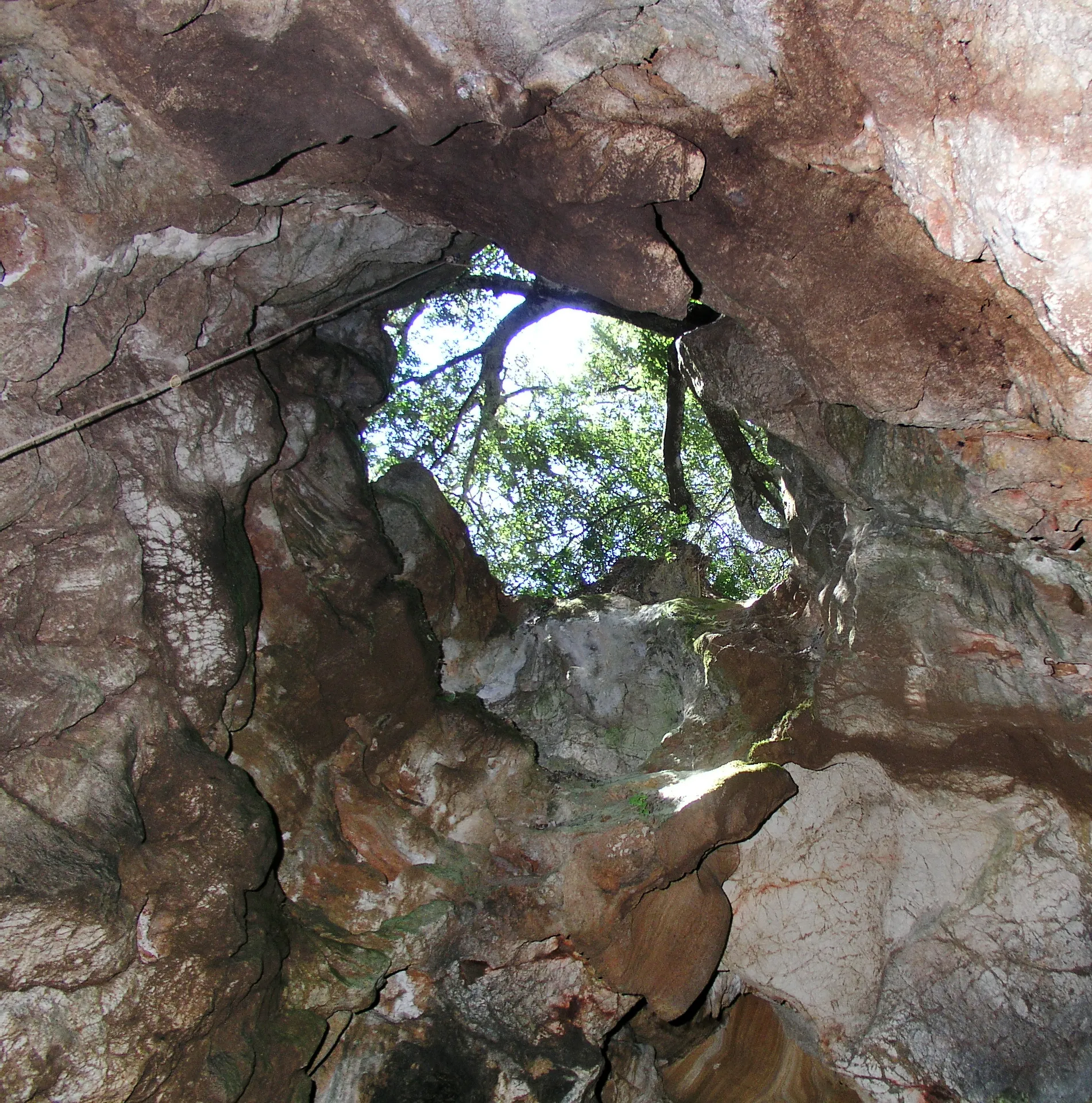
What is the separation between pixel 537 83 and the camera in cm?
330

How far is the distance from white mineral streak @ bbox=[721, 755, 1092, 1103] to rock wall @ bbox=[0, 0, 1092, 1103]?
3cm

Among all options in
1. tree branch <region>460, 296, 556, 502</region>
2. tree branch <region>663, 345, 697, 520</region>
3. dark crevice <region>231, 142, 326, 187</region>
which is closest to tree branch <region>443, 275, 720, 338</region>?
tree branch <region>460, 296, 556, 502</region>

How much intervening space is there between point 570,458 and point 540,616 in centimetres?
433

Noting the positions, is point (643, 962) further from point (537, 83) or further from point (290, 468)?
point (537, 83)

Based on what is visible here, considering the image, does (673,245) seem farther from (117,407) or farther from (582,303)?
(582,303)

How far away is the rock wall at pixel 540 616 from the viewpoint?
3172 mm

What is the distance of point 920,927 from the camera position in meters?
5.96

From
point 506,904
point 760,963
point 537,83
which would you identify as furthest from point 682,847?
point 537,83

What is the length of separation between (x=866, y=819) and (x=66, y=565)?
226 inches

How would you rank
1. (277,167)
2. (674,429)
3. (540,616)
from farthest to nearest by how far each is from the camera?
(674,429) < (540,616) < (277,167)

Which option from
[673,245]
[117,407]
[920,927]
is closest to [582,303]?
[673,245]

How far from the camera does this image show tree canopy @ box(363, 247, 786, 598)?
10.3 metres

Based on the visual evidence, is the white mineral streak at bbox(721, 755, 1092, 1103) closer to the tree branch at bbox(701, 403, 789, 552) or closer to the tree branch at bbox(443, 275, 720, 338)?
the tree branch at bbox(701, 403, 789, 552)

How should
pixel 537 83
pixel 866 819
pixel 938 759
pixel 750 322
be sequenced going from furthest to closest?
pixel 866 819
pixel 938 759
pixel 750 322
pixel 537 83
